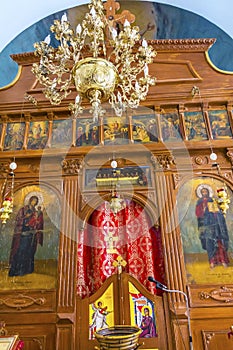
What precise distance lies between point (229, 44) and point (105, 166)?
479cm

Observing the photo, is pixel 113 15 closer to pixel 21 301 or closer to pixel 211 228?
pixel 211 228

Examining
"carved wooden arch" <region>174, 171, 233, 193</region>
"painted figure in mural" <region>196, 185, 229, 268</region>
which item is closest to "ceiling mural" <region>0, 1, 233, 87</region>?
"carved wooden arch" <region>174, 171, 233, 193</region>

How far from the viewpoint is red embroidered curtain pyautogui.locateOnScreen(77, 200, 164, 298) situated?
5715 mm

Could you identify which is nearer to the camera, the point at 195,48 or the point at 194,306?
the point at 194,306

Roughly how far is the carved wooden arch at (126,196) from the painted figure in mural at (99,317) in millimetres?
1558

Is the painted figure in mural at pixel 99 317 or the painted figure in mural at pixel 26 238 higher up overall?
the painted figure in mural at pixel 26 238

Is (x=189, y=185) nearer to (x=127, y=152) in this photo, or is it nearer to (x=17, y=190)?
(x=127, y=152)

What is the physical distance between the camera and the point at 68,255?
5.73 meters

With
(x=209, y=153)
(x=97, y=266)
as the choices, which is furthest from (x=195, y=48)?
(x=97, y=266)

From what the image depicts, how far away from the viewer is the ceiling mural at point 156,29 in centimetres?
803

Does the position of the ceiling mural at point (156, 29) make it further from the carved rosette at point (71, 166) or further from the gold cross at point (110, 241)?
the gold cross at point (110, 241)

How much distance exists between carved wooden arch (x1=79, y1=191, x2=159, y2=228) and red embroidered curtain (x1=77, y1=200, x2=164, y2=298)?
0.12 m

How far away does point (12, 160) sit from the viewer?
668 centimetres

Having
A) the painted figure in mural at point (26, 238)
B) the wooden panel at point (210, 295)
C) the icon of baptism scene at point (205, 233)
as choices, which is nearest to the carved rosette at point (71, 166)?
the painted figure in mural at point (26, 238)
